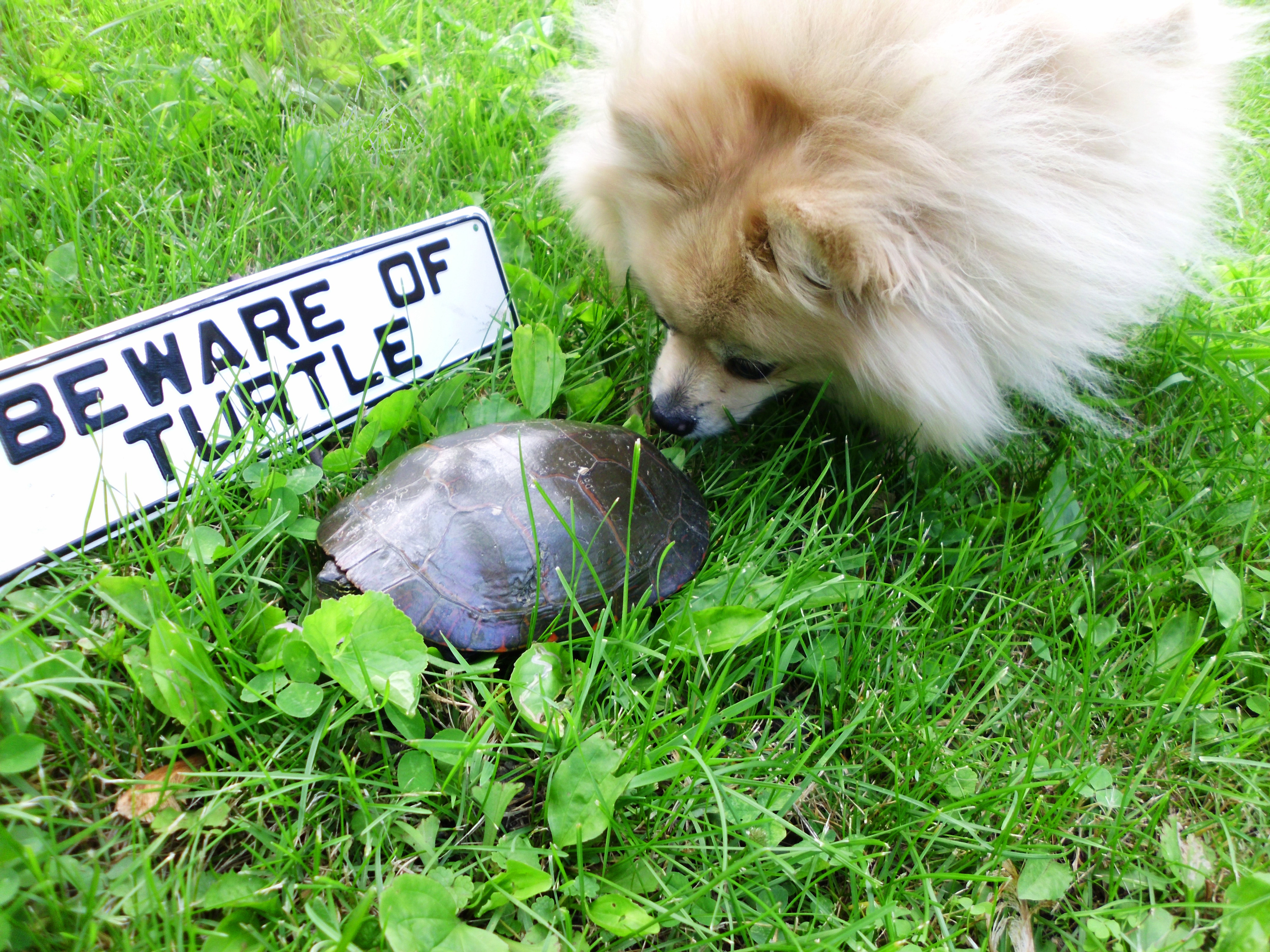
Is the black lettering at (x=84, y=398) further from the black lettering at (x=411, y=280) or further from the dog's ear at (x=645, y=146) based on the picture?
the dog's ear at (x=645, y=146)

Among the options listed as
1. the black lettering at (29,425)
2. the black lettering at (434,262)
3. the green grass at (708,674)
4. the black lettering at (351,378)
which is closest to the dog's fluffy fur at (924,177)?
the green grass at (708,674)

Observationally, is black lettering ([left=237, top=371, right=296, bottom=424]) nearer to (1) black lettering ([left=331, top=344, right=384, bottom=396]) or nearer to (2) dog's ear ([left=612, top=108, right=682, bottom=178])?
(1) black lettering ([left=331, top=344, right=384, bottom=396])

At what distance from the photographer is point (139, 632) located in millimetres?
1513

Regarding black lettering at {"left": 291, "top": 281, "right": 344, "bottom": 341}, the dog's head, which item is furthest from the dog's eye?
black lettering at {"left": 291, "top": 281, "right": 344, "bottom": 341}

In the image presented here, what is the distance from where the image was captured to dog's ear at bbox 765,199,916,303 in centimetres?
170

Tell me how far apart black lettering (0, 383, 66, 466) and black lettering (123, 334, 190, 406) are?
0.17m

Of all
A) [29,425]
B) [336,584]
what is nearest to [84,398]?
[29,425]

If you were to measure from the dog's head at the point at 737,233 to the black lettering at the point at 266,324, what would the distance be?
3.33 feet

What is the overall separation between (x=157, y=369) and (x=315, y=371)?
14.3 inches

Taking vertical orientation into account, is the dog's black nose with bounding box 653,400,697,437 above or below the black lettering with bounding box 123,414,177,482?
below

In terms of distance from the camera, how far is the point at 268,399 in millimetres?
1899

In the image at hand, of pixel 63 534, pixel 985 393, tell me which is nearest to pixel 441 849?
pixel 63 534

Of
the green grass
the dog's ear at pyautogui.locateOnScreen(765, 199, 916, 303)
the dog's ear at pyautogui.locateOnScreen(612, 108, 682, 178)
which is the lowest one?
the green grass

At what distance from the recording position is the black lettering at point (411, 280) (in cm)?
211
